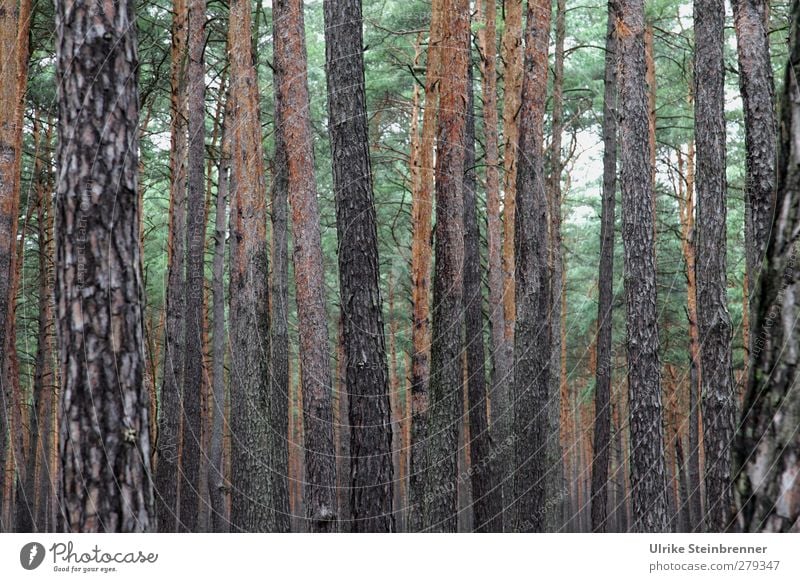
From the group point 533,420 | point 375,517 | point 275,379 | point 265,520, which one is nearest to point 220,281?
point 275,379

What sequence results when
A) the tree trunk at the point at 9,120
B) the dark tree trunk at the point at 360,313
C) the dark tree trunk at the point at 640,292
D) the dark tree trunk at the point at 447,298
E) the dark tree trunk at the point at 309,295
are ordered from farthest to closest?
1. the dark tree trunk at the point at 447,298
2. the tree trunk at the point at 9,120
3. the dark tree trunk at the point at 640,292
4. the dark tree trunk at the point at 309,295
5. the dark tree trunk at the point at 360,313

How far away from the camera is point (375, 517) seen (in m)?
7.84

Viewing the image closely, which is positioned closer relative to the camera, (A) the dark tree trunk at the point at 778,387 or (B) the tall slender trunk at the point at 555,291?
(A) the dark tree trunk at the point at 778,387

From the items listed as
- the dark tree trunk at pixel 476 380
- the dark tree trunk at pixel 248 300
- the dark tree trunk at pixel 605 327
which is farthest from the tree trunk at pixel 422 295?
the dark tree trunk at pixel 605 327

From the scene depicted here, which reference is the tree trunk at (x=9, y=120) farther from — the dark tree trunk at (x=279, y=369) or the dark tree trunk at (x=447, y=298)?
the dark tree trunk at (x=447, y=298)

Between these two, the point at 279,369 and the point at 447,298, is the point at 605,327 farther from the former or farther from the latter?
the point at 279,369

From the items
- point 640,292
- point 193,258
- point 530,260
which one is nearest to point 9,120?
point 193,258

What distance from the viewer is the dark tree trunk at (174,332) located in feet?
40.8

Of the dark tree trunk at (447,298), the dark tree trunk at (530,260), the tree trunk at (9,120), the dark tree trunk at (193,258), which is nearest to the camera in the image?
→ the tree trunk at (9,120)

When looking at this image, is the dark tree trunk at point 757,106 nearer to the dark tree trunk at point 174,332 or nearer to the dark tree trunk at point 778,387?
the dark tree trunk at point 778,387

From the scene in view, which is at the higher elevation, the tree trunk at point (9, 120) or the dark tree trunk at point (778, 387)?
the tree trunk at point (9, 120)

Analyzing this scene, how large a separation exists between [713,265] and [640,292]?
1107 millimetres

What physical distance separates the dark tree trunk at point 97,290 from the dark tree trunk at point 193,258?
26.3 feet
